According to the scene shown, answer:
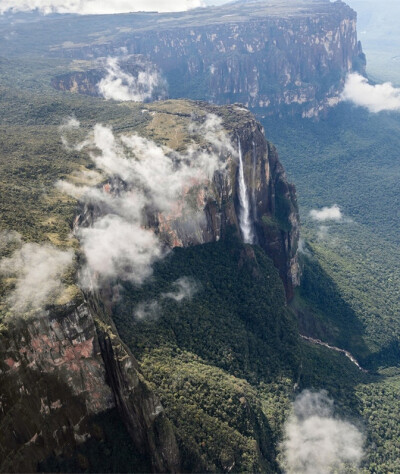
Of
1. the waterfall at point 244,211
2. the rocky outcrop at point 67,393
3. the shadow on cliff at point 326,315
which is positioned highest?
the rocky outcrop at point 67,393

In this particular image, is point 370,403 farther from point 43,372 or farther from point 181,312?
point 43,372

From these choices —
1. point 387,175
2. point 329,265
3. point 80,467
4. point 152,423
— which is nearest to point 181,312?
point 152,423

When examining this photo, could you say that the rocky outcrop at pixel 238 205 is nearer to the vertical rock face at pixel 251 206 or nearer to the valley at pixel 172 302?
the vertical rock face at pixel 251 206

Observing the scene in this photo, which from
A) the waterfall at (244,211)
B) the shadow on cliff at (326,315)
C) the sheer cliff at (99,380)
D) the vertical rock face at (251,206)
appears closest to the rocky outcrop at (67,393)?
the sheer cliff at (99,380)

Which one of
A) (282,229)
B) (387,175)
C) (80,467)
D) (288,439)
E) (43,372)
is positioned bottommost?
(387,175)

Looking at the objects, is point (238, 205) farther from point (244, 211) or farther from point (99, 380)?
point (99, 380)
